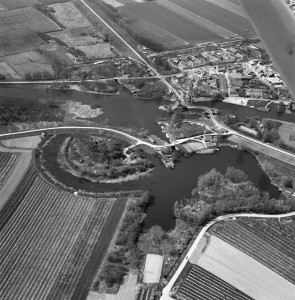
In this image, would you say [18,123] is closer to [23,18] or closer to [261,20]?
[23,18]

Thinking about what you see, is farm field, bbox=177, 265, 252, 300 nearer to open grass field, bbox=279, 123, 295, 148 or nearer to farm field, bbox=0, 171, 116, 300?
farm field, bbox=0, 171, 116, 300

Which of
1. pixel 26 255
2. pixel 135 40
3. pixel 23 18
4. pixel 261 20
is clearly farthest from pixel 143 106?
pixel 261 20

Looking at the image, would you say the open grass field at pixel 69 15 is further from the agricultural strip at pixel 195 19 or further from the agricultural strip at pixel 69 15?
the agricultural strip at pixel 195 19

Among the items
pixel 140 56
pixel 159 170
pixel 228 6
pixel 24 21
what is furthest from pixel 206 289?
pixel 228 6

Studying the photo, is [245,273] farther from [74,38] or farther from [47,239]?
[74,38]

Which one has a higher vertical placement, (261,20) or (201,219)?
(261,20)

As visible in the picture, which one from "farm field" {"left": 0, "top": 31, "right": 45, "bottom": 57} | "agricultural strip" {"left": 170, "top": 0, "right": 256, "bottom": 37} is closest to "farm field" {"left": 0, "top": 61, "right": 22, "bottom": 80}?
"farm field" {"left": 0, "top": 31, "right": 45, "bottom": 57}
